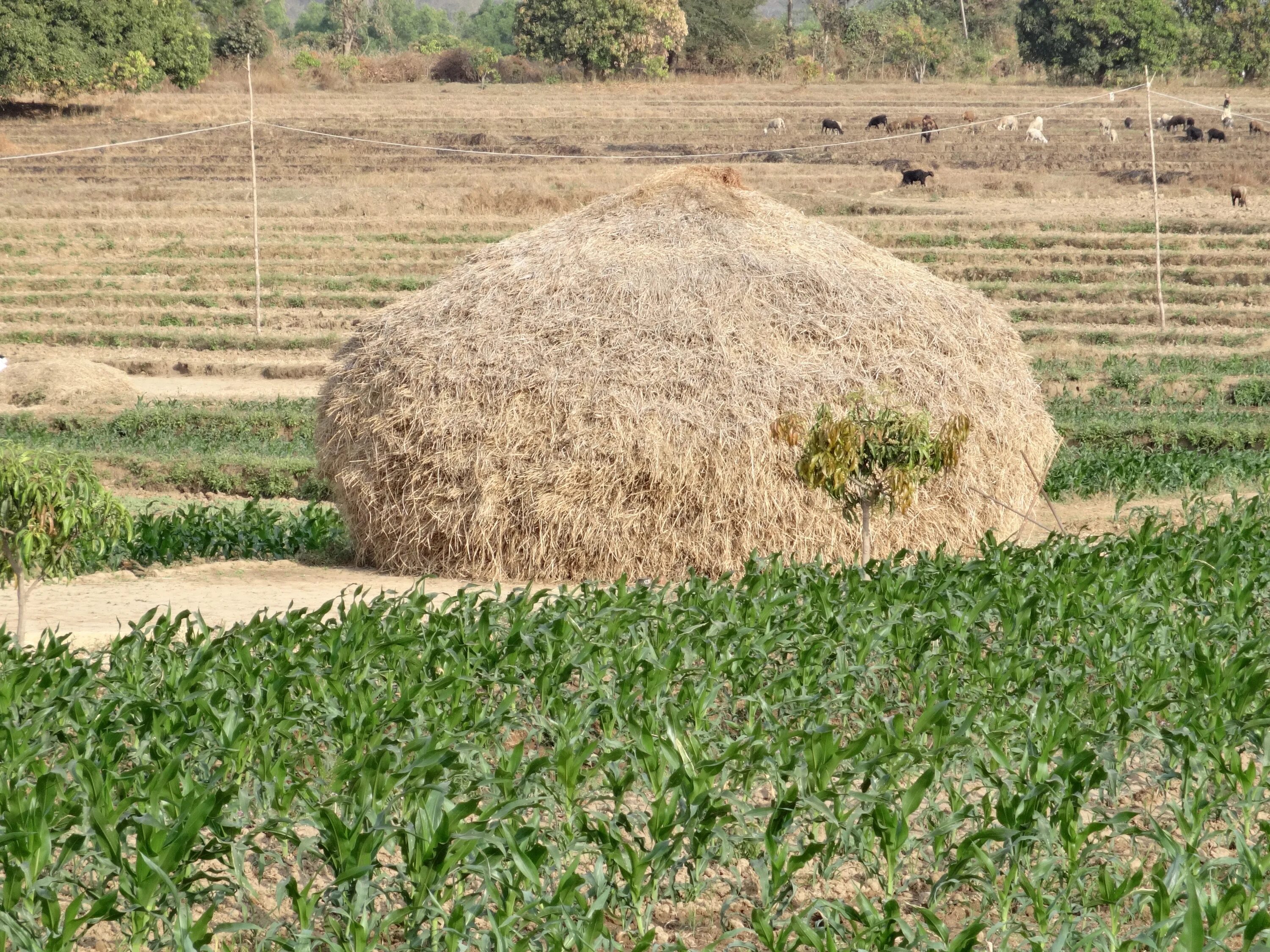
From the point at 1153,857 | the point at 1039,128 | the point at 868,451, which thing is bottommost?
the point at 1153,857

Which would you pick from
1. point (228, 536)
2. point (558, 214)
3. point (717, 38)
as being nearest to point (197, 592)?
point (228, 536)

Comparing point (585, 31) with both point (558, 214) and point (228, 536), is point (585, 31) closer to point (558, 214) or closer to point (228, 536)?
point (558, 214)

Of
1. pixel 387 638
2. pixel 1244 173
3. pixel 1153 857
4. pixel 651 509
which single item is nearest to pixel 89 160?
Answer: pixel 1244 173

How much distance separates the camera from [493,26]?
118000 mm

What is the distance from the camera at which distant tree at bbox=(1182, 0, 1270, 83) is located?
52000mm

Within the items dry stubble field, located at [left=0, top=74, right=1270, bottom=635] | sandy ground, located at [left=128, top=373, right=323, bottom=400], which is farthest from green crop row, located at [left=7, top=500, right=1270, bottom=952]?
sandy ground, located at [left=128, top=373, right=323, bottom=400]

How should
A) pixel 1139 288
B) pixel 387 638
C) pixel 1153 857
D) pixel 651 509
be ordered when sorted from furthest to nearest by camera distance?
pixel 1139 288
pixel 651 509
pixel 387 638
pixel 1153 857

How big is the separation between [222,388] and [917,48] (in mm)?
46100

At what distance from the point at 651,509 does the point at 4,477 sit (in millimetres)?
4524

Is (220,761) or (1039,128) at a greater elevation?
(1039,128)

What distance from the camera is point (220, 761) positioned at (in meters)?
5.52

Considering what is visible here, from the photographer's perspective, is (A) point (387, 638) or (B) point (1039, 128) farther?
(B) point (1039, 128)

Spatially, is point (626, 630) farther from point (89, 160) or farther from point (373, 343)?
point (89, 160)

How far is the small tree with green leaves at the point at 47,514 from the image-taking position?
24.5 feet
